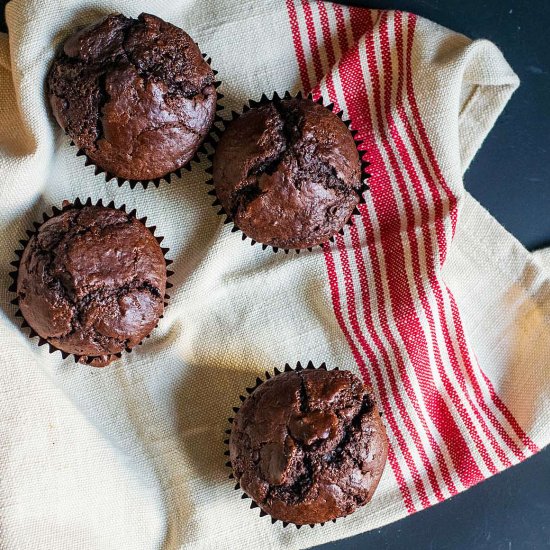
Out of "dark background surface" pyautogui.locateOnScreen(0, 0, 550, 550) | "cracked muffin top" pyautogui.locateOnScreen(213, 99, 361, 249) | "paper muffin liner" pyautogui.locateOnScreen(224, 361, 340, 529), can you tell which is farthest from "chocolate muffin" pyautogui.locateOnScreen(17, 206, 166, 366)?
"dark background surface" pyautogui.locateOnScreen(0, 0, 550, 550)

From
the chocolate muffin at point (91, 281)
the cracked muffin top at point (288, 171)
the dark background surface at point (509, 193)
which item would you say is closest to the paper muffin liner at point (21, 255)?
the chocolate muffin at point (91, 281)

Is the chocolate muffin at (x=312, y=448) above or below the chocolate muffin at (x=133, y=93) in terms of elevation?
below

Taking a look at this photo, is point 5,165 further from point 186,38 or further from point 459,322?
point 459,322

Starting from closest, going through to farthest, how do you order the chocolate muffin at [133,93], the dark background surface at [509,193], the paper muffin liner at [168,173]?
the chocolate muffin at [133,93] < the paper muffin liner at [168,173] < the dark background surface at [509,193]

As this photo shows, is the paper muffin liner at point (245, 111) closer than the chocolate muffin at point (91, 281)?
No

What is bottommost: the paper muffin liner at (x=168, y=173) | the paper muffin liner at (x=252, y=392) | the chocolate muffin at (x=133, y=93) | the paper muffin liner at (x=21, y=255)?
the paper muffin liner at (x=252, y=392)

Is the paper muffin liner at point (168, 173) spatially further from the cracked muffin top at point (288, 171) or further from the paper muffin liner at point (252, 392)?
the paper muffin liner at point (252, 392)
